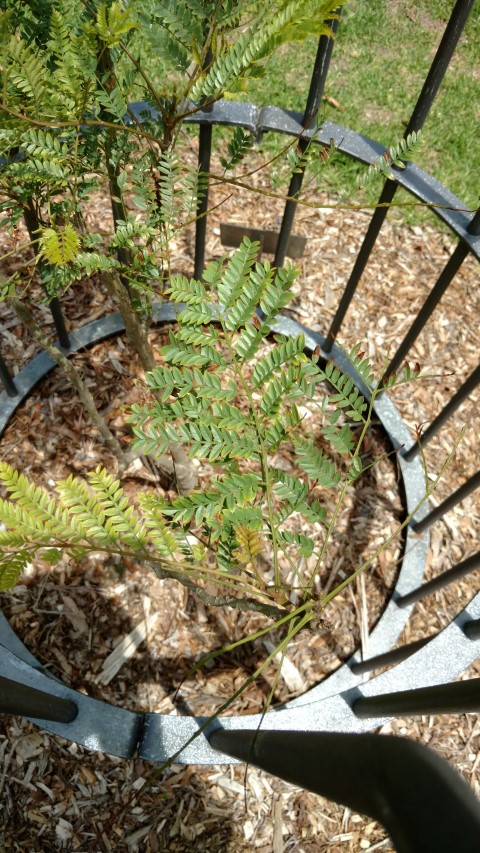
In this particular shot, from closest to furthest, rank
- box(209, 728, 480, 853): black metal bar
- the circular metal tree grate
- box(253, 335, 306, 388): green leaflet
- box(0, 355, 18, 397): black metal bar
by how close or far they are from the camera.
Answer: box(209, 728, 480, 853): black metal bar → box(253, 335, 306, 388): green leaflet → the circular metal tree grate → box(0, 355, 18, 397): black metal bar

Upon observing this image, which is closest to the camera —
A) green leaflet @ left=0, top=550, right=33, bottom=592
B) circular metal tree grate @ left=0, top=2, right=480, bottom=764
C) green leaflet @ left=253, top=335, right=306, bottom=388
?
green leaflet @ left=0, top=550, right=33, bottom=592

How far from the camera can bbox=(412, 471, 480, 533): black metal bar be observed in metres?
1.64

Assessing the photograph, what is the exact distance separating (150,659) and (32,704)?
81 centimetres

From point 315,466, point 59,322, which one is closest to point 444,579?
point 315,466

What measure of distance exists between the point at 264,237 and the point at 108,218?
91 cm

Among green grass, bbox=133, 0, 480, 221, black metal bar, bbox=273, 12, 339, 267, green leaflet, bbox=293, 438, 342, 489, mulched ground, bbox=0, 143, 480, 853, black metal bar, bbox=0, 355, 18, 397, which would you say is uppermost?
green grass, bbox=133, 0, 480, 221

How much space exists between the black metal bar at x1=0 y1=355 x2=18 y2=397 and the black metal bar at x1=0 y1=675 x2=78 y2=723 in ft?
3.48

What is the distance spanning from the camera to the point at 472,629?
4.23ft

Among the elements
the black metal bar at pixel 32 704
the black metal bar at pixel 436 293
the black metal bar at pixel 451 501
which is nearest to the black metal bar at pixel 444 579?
the black metal bar at pixel 451 501

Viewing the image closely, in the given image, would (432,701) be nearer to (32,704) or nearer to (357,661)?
(32,704)

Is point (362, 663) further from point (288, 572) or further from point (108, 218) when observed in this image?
point (108, 218)

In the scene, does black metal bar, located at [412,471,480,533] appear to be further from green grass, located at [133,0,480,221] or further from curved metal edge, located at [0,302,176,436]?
green grass, located at [133,0,480,221]

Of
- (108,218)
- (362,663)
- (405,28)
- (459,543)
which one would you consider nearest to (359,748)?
(362,663)

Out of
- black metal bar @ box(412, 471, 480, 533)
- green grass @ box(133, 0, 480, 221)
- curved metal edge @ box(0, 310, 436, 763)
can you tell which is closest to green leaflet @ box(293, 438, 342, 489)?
curved metal edge @ box(0, 310, 436, 763)
